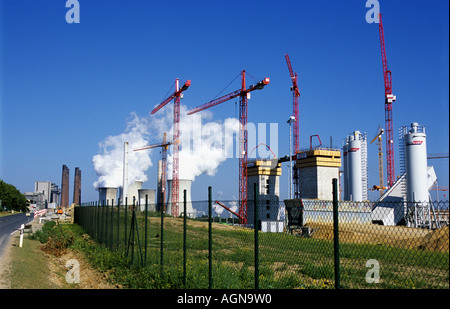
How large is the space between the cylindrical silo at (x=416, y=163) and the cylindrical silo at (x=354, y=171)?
97.7 feet

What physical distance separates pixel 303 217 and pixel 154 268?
45505 mm

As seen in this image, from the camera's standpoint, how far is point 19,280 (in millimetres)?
12883

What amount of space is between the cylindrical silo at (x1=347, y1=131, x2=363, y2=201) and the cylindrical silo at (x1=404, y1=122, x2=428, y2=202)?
29766mm

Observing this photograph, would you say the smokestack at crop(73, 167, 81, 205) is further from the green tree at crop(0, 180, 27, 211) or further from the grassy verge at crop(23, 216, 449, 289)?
the grassy verge at crop(23, 216, 449, 289)

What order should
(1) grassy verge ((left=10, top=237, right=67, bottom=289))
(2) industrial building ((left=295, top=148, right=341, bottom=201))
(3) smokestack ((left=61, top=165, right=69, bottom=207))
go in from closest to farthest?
1. (1) grassy verge ((left=10, top=237, right=67, bottom=289))
2. (2) industrial building ((left=295, top=148, right=341, bottom=201))
3. (3) smokestack ((left=61, top=165, right=69, bottom=207))

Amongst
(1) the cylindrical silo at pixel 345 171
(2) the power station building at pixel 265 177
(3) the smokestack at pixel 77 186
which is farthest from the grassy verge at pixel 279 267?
(3) the smokestack at pixel 77 186

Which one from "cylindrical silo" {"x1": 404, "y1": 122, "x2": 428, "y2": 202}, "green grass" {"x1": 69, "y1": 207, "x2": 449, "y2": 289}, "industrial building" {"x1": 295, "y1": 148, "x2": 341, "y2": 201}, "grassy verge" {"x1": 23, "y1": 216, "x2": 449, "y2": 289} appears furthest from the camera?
A: "industrial building" {"x1": 295, "y1": 148, "x2": 341, "y2": 201}

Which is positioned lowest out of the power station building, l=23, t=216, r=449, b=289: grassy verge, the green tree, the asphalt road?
the asphalt road

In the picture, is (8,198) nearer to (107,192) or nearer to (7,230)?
(107,192)

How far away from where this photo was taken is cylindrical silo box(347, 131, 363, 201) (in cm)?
8199

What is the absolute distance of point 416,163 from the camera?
2026 inches

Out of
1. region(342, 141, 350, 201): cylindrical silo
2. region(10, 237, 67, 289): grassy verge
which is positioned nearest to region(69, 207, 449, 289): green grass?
region(10, 237, 67, 289): grassy verge
